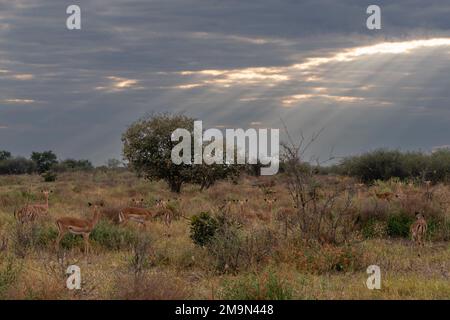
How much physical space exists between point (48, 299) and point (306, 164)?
6.59 meters

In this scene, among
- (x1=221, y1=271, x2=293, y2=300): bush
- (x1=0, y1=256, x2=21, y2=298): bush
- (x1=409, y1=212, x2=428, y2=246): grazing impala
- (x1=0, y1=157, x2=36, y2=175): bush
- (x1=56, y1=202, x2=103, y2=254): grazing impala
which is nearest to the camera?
(x1=221, y1=271, x2=293, y2=300): bush

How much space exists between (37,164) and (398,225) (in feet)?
214

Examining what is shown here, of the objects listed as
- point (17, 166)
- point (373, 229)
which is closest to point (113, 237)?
point (373, 229)

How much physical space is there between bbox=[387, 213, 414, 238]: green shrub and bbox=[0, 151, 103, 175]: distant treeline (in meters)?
58.2

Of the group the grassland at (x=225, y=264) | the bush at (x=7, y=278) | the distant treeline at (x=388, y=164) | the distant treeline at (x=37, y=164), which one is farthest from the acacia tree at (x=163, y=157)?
the distant treeline at (x=37, y=164)

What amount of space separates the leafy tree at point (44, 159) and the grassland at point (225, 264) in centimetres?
5934

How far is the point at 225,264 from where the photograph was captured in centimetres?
1114

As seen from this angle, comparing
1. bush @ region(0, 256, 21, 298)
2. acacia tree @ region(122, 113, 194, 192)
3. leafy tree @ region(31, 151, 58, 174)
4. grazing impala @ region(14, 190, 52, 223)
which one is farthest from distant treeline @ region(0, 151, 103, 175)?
bush @ region(0, 256, 21, 298)

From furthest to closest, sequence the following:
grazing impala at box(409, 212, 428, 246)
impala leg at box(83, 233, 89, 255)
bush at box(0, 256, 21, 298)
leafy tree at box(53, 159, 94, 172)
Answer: leafy tree at box(53, 159, 94, 172), grazing impala at box(409, 212, 428, 246), impala leg at box(83, 233, 89, 255), bush at box(0, 256, 21, 298)

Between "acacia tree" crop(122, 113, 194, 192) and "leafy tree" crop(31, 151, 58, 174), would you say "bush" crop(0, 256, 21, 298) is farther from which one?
"leafy tree" crop(31, 151, 58, 174)

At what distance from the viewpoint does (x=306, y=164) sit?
13.4 m

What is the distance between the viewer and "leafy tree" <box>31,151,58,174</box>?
246 ft

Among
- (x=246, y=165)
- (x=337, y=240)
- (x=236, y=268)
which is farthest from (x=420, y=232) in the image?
(x=246, y=165)
